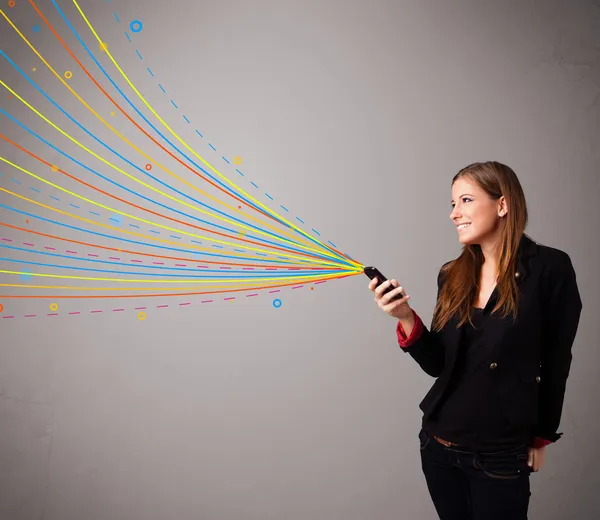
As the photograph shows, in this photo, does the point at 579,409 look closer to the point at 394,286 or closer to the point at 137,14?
the point at 394,286

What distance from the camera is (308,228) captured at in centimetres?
278

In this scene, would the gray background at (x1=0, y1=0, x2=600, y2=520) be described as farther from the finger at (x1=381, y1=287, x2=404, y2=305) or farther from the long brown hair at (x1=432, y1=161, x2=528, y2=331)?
the finger at (x1=381, y1=287, x2=404, y2=305)

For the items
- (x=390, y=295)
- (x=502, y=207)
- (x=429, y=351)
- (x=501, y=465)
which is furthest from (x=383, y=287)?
(x=501, y=465)

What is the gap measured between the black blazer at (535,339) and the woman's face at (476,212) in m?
0.11

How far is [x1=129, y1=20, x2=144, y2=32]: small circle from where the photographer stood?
277cm

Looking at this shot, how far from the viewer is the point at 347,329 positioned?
9.21 feet

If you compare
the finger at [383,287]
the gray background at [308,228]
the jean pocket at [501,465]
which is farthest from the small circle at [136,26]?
the jean pocket at [501,465]

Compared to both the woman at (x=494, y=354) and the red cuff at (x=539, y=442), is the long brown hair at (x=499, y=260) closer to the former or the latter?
the woman at (x=494, y=354)

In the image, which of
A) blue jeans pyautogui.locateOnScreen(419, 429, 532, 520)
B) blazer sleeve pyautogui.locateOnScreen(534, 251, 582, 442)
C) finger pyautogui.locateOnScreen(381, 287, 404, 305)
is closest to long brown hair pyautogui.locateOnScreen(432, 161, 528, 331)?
blazer sleeve pyautogui.locateOnScreen(534, 251, 582, 442)

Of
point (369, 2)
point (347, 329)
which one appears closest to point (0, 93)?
point (369, 2)

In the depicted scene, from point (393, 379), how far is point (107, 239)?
1.41 m

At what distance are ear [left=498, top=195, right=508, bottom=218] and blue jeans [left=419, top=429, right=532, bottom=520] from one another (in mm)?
616

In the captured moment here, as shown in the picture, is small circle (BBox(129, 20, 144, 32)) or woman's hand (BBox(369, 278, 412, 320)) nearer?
woman's hand (BBox(369, 278, 412, 320))

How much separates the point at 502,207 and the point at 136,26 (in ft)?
6.14
